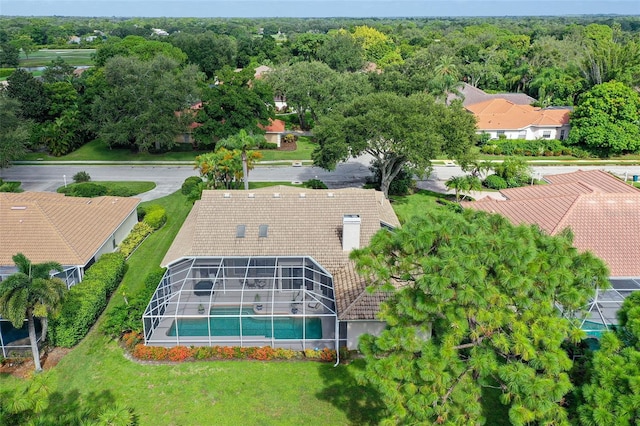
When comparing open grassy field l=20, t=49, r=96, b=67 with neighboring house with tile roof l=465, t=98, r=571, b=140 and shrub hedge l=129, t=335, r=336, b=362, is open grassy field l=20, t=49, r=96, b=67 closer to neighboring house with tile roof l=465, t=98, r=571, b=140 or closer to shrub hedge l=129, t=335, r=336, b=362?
neighboring house with tile roof l=465, t=98, r=571, b=140

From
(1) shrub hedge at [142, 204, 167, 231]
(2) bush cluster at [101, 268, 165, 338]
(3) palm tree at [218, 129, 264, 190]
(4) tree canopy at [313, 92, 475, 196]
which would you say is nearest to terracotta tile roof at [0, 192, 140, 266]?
(1) shrub hedge at [142, 204, 167, 231]

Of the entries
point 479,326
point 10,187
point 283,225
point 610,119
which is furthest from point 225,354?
point 610,119

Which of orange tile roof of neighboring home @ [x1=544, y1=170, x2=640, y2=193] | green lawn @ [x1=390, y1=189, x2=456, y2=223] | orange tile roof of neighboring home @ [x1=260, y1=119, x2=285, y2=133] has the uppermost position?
orange tile roof of neighboring home @ [x1=544, y1=170, x2=640, y2=193]

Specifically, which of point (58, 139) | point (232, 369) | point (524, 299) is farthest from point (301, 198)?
point (58, 139)

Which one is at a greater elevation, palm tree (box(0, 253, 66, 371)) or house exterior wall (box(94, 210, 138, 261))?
palm tree (box(0, 253, 66, 371))

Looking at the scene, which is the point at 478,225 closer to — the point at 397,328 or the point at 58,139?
the point at 397,328
